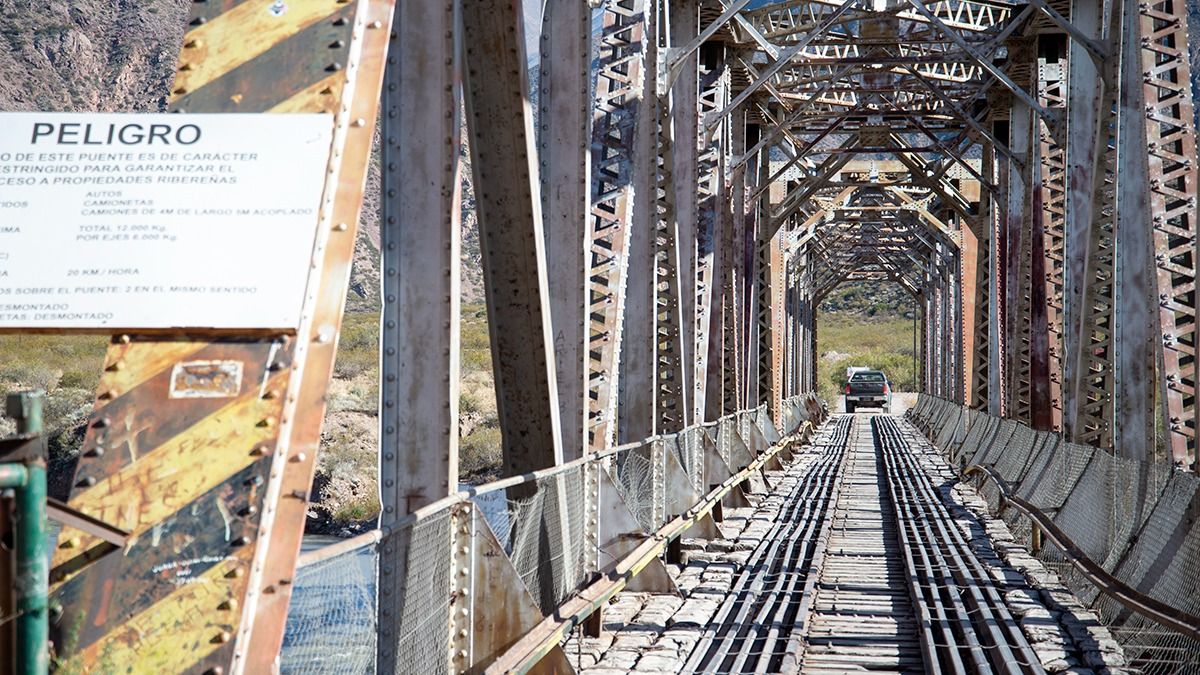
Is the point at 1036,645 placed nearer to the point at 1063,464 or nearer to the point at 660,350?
the point at 1063,464

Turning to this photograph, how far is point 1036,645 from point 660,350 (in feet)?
23.2

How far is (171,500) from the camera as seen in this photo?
3.75 metres

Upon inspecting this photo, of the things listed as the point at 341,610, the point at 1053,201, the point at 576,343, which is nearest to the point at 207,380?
the point at 341,610

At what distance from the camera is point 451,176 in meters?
6.49

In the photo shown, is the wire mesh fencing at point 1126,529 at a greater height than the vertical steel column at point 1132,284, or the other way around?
the vertical steel column at point 1132,284

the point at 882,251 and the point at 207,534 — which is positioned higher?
the point at 882,251

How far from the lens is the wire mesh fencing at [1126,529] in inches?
367

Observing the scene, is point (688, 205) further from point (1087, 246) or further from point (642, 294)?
point (1087, 246)

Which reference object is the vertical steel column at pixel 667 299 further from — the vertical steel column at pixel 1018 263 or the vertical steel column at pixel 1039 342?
the vertical steel column at pixel 1018 263

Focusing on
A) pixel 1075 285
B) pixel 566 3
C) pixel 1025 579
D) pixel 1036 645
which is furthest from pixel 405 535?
pixel 1075 285

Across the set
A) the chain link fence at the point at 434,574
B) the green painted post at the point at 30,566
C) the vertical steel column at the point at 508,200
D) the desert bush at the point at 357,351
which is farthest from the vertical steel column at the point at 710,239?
the desert bush at the point at 357,351

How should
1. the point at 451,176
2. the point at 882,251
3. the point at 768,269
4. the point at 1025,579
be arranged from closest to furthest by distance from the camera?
the point at 451,176 → the point at 1025,579 → the point at 768,269 → the point at 882,251

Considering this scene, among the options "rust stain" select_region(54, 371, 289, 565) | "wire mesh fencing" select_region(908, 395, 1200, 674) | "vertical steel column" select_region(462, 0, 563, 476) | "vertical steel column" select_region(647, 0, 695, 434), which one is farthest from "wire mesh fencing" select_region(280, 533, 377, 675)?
"vertical steel column" select_region(647, 0, 695, 434)

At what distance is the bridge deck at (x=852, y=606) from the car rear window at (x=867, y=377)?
2355 inches
